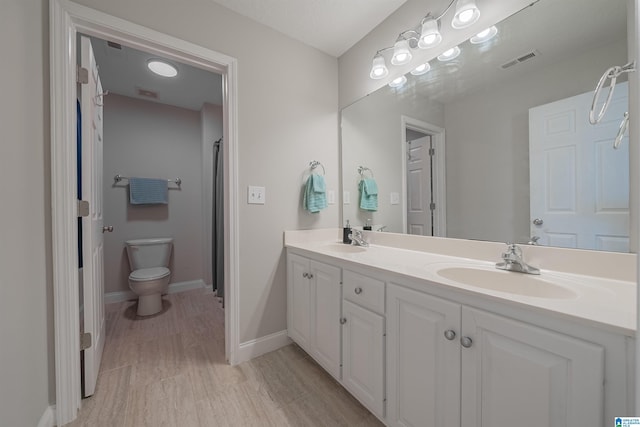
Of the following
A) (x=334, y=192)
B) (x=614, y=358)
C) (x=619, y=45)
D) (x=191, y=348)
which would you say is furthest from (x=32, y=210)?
(x=619, y=45)

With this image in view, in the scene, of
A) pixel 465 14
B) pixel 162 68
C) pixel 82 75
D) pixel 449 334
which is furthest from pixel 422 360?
pixel 162 68

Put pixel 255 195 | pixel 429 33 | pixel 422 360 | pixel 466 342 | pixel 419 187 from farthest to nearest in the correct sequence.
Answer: pixel 255 195 → pixel 419 187 → pixel 429 33 → pixel 422 360 → pixel 466 342

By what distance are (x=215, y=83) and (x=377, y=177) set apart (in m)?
1.94

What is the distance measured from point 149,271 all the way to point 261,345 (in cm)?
152

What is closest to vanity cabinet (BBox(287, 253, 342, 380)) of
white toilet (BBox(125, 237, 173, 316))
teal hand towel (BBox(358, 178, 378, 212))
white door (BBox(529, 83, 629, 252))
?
teal hand towel (BBox(358, 178, 378, 212))

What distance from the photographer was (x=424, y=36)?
4.47 ft

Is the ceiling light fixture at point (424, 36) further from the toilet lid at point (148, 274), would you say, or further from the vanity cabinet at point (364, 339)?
the toilet lid at point (148, 274)

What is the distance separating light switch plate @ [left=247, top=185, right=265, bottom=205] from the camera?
1.68m

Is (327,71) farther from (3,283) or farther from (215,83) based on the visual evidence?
(3,283)

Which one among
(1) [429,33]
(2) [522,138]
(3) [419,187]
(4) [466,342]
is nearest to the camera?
(4) [466,342]

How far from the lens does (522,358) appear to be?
667mm

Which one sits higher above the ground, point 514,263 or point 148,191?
point 148,191

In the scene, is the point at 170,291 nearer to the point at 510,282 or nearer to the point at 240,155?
the point at 240,155

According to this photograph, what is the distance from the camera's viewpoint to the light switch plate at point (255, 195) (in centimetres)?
168
